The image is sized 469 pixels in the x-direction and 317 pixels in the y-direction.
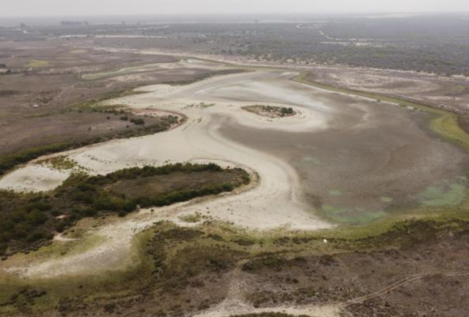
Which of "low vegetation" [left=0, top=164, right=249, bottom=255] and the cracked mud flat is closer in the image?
"low vegetation" [left=0, top=164, right=249, bottom=255]

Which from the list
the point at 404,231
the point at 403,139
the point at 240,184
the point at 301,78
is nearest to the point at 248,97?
the point at 301,78

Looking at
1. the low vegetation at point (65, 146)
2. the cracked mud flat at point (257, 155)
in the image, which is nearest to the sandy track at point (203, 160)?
the cracked mud flat at point (257, 155)

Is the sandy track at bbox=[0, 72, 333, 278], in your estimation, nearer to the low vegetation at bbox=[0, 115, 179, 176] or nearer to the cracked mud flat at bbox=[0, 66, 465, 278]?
the cracked mud flat at bbox=[0, 66, 465, 278]

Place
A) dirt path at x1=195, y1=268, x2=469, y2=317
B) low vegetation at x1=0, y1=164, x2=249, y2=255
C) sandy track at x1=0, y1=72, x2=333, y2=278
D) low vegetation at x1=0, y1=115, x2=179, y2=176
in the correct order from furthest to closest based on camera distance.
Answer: low vegetation at x1=0, y1=115, x2=179, y2=176, low vegetation at x1=0, y1=164, x2=249, y2=255, sandy track at x1=0, y1=72, x2=333, y2=278, dirt path at x1=195, y1=268, x2=469, y2=317

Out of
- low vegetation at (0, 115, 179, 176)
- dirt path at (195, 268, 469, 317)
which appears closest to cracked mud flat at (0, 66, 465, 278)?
low vegetation at (0, 115, 179, 176)

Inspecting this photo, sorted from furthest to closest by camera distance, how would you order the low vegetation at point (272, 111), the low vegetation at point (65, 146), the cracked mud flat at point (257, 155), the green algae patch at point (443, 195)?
1. the low vegetation at point (272, 111)
2. the low vegetation at point (65, 146)
3. the green algae patch at point (443, 195)
4. the cracked mud flat at point (257, 155)

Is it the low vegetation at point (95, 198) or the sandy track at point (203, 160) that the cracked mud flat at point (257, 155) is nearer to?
the sandy track at point (203, 160)

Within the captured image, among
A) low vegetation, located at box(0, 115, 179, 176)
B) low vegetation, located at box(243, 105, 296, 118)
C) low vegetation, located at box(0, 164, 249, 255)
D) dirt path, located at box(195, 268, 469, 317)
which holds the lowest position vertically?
dirt path, located at box(195, 268, 469, 317)
